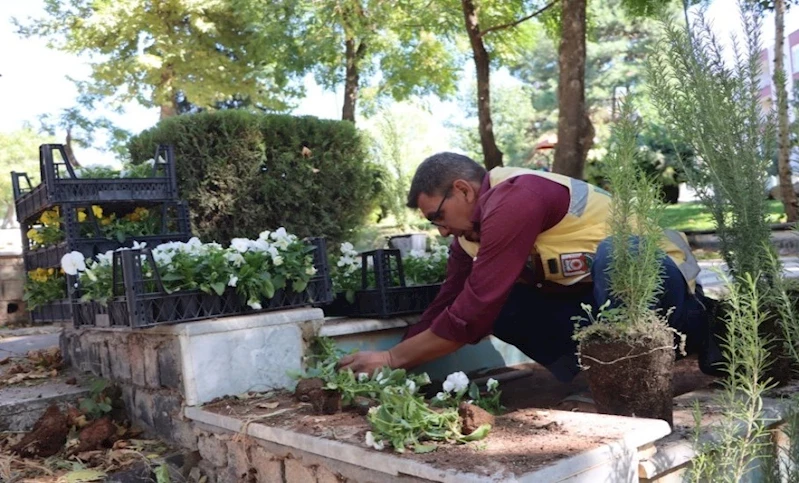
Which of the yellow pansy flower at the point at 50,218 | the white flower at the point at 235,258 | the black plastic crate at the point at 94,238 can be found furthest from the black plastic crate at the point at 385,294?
the yellow pansy flower at the point at 50,218

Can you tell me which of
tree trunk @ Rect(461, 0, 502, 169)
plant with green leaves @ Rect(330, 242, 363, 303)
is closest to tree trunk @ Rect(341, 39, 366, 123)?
tree trunk @ Rect(461, 0, 502, 169)

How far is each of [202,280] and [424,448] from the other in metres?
1.34

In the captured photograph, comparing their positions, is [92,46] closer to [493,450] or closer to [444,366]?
[444,366]

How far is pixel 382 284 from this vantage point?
348cm

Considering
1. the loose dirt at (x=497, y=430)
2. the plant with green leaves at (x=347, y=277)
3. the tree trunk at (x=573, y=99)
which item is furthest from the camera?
the tree trunk at (x=573, y=99)

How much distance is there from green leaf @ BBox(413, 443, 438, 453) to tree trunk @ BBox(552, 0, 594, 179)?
514 cm

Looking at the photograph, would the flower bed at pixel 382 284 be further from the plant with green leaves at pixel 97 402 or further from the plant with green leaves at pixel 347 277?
the plant with green leaves at pixel 97 402

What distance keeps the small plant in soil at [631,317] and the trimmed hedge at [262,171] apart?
19.7 feet

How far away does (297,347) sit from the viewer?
308 centimetres

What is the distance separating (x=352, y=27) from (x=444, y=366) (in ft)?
28.4

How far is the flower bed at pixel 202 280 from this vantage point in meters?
2.78

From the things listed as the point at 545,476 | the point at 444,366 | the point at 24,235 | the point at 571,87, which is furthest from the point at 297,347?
the point at 571,87

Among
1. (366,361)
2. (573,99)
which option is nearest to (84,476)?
(366,361)

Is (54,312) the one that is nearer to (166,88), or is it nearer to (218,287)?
(218,287)
